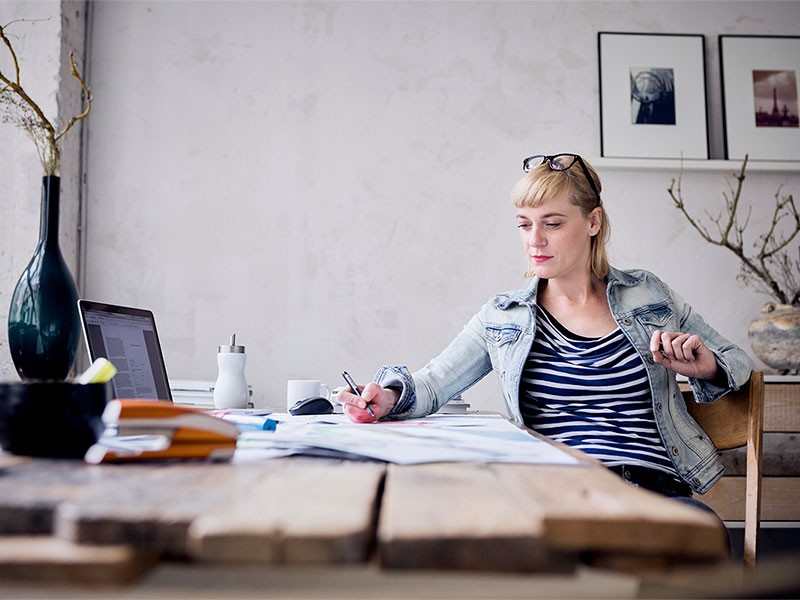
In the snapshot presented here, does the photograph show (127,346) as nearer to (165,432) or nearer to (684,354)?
(165,432)

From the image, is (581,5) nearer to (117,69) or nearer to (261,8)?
(261,8)

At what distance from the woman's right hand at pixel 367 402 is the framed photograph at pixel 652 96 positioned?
193 centimetres

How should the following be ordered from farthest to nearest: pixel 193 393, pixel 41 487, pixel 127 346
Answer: pixel 193 393
pixel 127 346
pixel 41 487

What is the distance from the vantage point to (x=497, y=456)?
83cm

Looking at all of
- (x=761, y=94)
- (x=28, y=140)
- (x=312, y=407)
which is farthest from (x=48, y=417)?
(x=761, y=94)

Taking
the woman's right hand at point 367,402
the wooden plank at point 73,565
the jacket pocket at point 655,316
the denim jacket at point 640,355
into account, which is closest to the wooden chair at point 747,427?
the denim jacket at point 640,355

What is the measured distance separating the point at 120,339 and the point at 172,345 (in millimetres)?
1445

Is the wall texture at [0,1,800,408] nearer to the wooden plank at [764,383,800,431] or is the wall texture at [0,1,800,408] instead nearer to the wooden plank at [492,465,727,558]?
the wooden plank at [764,383,800,431]

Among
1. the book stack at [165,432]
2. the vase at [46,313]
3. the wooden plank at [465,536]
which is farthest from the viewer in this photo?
the vase at [46,313]

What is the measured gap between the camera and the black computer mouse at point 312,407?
1576mm

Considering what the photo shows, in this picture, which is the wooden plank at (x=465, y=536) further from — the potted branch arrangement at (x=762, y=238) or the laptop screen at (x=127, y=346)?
the potted branch arrangement at (x=762, y=238)

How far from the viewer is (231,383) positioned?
182 centimetres

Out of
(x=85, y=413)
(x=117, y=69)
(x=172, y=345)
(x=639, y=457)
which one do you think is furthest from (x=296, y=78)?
(x=85, y=413)

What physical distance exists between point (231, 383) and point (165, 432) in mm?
1087
